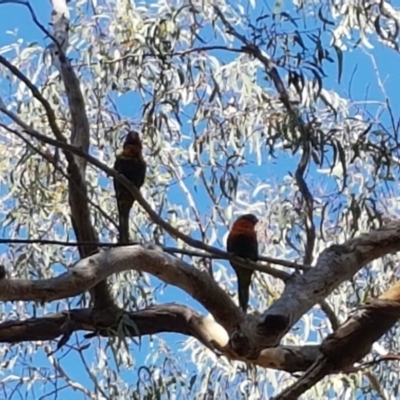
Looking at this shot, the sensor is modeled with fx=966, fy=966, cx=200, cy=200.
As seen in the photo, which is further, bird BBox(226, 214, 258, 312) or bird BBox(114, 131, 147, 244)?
bird BBox(114, 131, 147, 244)

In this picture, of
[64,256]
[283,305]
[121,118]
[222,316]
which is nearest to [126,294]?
[64,256]

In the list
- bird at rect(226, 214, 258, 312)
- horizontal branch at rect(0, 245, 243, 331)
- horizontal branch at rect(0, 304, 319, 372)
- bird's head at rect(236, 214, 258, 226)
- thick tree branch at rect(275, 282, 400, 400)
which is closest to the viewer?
thick tree branch at rect(275, 282, 400, 400)

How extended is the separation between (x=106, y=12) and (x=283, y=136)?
1271 mm

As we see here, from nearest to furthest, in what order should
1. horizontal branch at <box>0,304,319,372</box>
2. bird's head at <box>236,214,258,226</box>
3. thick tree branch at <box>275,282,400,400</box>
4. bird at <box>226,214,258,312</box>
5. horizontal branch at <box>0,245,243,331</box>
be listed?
thick tree branch at <box>275,282,400,400</box>, horizontal branch at <box>0,245,243,331</box>, horizontal branch at <box>0,304,319,372</box>, bird at <box>226,214,258,312</box>, bird's head at <box>236,214,258,226</box>

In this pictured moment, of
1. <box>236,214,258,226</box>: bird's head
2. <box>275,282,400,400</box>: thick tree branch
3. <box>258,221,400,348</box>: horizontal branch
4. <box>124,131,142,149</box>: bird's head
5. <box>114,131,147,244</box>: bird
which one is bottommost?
<box>275,282,400,400</box>: thick tree branch

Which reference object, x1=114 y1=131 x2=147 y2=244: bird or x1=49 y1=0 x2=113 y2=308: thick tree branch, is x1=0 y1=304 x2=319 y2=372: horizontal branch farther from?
x1=114 y1=131 x2=147 y2=244: bird

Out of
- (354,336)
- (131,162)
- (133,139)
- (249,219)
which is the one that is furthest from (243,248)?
(354,336)

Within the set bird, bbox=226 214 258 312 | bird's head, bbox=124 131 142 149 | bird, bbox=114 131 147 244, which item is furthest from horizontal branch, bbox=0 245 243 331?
bird's head, bbox=124 131 142 149

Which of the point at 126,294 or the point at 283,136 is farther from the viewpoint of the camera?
the point at 126,294

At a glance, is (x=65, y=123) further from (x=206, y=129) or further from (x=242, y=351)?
(x=242, y=351)

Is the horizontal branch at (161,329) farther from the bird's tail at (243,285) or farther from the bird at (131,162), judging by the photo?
the bird at (131,162)

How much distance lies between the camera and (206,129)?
3.27 metres

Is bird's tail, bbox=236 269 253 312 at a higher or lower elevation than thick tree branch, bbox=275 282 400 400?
higher

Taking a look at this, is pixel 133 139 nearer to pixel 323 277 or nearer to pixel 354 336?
pixel 323 277
